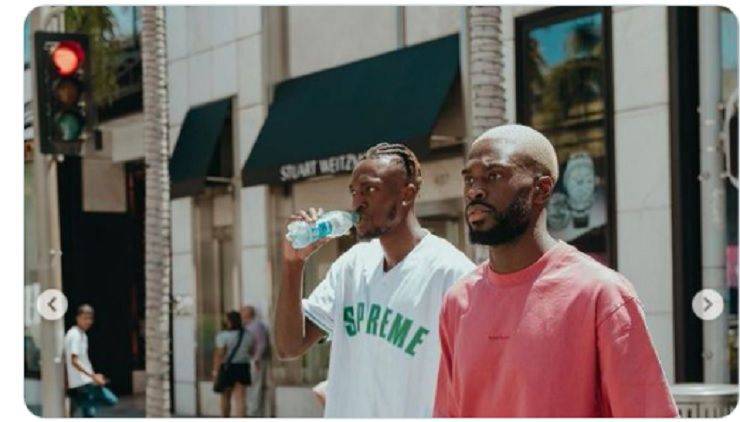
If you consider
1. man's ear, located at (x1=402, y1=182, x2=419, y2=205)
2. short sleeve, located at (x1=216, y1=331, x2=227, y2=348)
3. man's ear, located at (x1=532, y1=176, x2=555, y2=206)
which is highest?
man's ear, located at (x1=402, y1=182, x2=419, y2=205)

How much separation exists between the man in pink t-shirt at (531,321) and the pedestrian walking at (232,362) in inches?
104

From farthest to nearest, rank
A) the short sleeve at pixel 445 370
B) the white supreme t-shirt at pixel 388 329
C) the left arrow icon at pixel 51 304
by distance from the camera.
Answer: the left arrow icon at pixel 51 304, the white supreme t-shirt at pixel 388 329, the short sleeve at pixel 445 370

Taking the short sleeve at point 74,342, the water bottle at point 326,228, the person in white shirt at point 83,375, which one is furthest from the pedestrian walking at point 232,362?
the water bottle at point 326,228

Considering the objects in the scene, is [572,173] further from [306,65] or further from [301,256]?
[301,256]

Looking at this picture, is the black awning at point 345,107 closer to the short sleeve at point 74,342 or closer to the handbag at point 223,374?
the handbag at point 223,374

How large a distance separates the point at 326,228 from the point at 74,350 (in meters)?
1.80

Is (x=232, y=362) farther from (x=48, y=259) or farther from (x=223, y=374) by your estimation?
(x=48, y=259)

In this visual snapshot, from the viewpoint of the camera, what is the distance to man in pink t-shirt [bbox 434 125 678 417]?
95.9 inches

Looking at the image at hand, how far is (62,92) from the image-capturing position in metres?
5.27

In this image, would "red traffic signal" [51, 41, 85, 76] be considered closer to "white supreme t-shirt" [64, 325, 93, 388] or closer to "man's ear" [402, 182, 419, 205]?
"white supreme t-shirt" [64, 325, 93, 388]

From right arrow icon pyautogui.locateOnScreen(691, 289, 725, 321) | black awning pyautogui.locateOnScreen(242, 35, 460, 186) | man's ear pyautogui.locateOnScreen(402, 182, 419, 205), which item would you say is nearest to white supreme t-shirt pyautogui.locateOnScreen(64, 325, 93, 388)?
black awning pyautogui.locateOnScreen(242, 35, 460, 186)

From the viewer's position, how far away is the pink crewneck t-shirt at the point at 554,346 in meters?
2.43

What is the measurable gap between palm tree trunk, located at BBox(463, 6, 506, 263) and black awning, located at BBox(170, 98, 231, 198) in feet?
3.42

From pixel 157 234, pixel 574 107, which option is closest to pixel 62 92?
pixel 157 234
